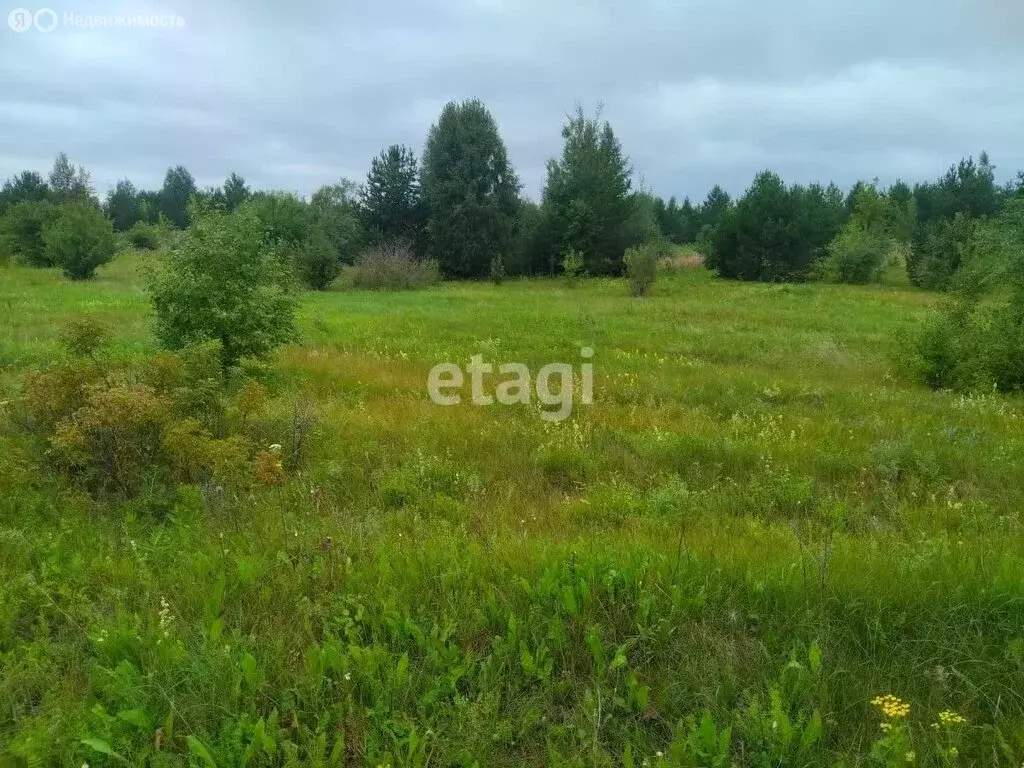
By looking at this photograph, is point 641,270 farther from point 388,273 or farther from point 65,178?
point 65,178

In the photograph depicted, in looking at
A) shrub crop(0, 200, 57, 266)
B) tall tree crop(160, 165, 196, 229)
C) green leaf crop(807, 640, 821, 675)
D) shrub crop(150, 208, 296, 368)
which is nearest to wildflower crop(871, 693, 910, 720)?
Result: green leaf crop(807, 640, 821, 675)

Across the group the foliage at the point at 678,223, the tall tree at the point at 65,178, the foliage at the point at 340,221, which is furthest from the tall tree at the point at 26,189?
the foliage at the point at 678,223

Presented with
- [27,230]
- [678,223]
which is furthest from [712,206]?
[27,230]

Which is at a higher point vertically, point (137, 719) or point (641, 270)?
point (641, 270)

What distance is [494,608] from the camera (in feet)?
10.7

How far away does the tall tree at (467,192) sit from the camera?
3769 cm

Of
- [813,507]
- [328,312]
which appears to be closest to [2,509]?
[813,507]

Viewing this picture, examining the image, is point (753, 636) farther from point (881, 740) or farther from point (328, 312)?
point (328, 312)

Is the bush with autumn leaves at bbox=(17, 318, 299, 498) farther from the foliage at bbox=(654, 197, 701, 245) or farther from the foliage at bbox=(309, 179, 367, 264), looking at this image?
the foliage at bbox=(654, 197, 701, 245)

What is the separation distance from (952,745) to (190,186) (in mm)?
103407

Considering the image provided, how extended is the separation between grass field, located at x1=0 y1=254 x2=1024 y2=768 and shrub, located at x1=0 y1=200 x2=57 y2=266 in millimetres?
38322

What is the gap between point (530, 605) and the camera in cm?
332

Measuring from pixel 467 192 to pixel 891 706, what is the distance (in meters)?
37.2

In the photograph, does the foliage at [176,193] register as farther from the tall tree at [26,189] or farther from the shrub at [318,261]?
the shrub at [318,261]
